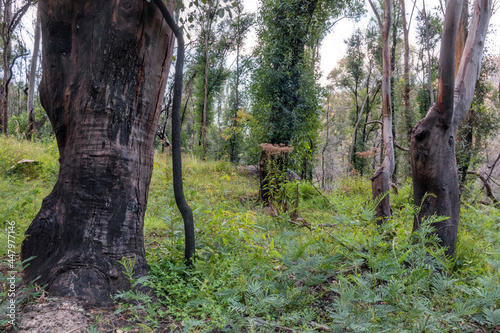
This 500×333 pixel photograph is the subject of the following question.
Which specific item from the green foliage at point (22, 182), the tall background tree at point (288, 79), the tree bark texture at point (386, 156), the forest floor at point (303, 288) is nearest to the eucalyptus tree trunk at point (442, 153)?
the forest floor at point (303, 288)

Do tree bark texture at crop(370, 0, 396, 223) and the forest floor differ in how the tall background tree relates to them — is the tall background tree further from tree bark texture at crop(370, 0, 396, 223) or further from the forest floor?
the forest floor

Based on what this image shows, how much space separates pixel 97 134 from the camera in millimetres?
2117

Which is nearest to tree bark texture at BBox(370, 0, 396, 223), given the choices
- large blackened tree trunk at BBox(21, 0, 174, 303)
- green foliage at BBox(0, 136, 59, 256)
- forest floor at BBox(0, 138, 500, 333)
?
forest floor at BBox(0, 138, 500, 333)

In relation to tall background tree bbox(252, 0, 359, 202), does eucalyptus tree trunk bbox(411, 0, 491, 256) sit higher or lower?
lower

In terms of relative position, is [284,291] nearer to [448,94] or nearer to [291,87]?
[448,94]

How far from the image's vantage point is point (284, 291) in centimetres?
192

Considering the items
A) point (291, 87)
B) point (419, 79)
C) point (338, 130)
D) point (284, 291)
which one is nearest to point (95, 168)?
point (284, 291)

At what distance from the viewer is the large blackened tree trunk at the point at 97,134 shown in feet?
6.72

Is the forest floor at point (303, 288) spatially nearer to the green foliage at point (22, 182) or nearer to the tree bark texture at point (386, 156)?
the green foliage at point (22, 182)

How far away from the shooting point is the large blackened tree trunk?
6.72ft

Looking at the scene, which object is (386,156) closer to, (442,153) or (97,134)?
(442,153)

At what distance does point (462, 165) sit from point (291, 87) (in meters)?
6.00

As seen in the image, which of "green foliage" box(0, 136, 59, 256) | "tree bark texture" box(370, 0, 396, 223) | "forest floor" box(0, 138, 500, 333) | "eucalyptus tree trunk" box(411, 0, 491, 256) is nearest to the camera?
"forest floor" box(0, 138, 500, 333)

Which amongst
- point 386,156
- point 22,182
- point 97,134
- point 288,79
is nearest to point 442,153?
point 386,156
